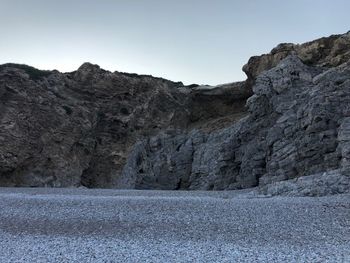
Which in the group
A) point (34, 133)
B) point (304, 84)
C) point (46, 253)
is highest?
point (304, 84)

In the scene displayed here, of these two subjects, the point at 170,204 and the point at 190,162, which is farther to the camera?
the point at 190,162

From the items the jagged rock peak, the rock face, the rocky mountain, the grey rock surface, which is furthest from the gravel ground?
the jagged rock peak

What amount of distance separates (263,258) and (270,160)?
20373mm

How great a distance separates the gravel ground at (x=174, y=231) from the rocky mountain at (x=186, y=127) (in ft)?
21.3

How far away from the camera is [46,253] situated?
10.9m

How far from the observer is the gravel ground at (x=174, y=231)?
10.7 m

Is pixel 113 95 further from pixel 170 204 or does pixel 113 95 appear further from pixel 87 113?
pixel 170 204

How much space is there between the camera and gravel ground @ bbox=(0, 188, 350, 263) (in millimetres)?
10695

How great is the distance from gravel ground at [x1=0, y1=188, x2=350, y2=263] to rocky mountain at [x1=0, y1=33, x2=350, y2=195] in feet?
21.3

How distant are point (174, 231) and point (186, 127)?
42394mm

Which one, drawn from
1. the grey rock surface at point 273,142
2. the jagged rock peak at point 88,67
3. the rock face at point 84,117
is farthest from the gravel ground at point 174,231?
the jagged rock peak at point 88,67

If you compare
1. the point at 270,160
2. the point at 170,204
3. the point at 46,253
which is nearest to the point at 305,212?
the point at 170,204

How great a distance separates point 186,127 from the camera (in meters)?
55.2

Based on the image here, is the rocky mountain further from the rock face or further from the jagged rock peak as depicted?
the jagged rock peak
